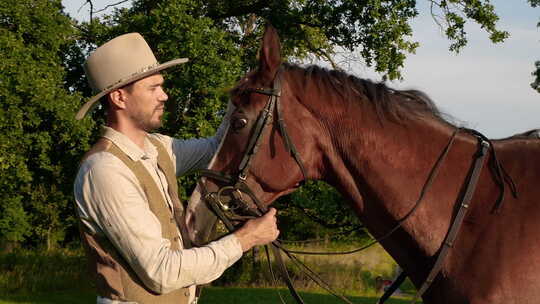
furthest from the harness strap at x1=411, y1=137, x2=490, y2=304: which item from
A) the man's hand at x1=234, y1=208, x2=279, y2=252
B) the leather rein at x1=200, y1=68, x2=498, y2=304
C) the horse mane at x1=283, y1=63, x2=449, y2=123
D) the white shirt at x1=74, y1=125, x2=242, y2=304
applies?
the white shirt at x1=74, y1=125, x2=242, y2=304

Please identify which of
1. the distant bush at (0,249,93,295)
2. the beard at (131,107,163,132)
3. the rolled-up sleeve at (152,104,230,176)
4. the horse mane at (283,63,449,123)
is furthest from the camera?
the distant bush at (0,249,93,295)

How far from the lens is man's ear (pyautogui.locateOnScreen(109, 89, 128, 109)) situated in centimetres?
276

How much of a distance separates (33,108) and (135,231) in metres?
10.5

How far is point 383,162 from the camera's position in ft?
9.78

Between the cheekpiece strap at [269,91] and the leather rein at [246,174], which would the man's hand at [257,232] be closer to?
the leather rein at [246,174]

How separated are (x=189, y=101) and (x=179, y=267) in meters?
9.86

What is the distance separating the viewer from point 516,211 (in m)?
2.76

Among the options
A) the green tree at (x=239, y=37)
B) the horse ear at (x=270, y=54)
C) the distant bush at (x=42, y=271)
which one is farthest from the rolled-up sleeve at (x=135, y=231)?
the distant bush at (x=42, y=271)

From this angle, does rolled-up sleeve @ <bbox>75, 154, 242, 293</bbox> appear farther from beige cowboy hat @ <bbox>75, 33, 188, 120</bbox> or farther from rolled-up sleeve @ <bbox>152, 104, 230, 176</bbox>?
rolled-up sleeve @ <bbox>152, 104, 230, 176</bbox>

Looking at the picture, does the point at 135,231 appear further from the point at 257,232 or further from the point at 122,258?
the point at 257,232

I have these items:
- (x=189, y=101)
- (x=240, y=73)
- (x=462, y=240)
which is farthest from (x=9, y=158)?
(x=462, y=240)

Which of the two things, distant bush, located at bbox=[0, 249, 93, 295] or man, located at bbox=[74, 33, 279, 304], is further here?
distant bush, located at bbox=[0, 249, 93, 295]

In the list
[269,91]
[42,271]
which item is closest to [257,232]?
[269,91]

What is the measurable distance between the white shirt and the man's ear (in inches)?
11.9
